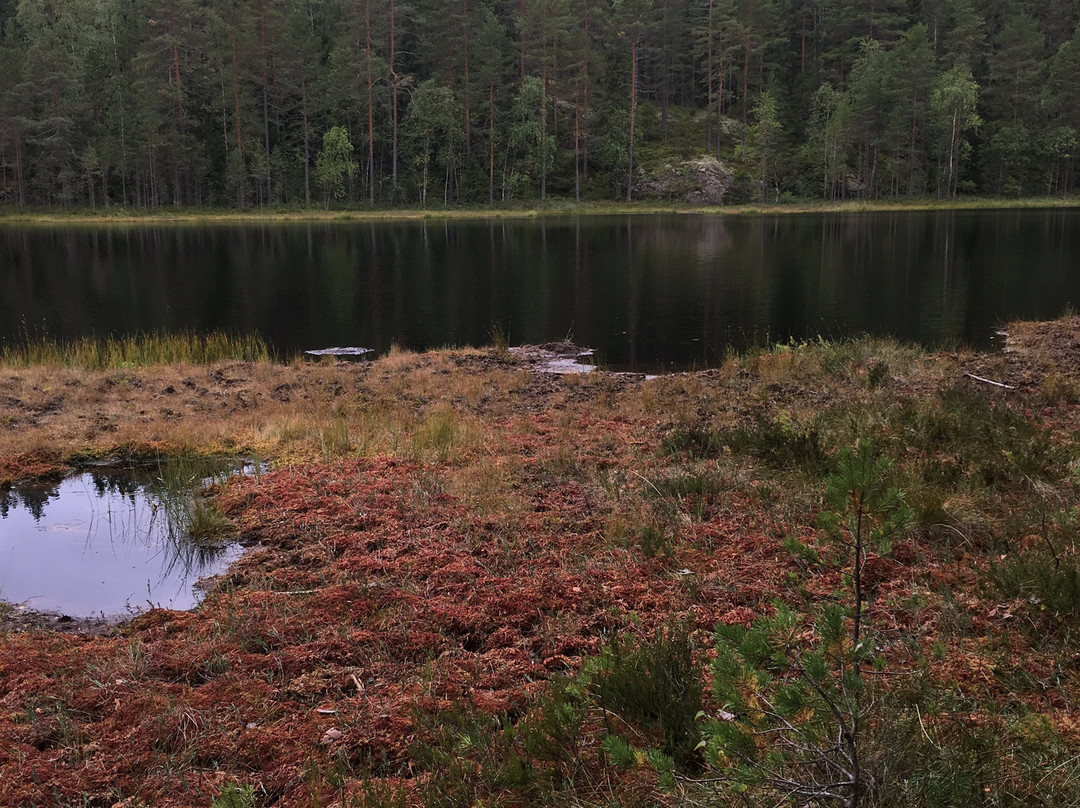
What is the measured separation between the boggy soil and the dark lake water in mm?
8803

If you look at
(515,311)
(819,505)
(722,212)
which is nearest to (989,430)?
(819,505)

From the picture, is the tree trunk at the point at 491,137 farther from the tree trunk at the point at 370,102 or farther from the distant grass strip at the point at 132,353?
the distant grass strip at the point at 132,353

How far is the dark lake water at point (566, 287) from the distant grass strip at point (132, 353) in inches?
75.0

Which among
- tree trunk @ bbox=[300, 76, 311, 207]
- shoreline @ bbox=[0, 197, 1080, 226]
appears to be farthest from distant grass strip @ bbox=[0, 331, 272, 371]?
tree trunk @ bbox=[300, 76, 311, 207]

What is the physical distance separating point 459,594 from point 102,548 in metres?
3.80

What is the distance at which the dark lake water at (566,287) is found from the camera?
68.8 ft

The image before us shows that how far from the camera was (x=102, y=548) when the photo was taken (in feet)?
23.0

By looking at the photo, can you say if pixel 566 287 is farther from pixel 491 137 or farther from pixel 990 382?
pixel 491 137

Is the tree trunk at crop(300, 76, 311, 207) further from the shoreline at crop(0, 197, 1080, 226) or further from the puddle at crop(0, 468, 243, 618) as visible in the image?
the puddle at crop(0, 468, 243, 618)

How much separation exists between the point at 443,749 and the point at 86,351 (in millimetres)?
15932

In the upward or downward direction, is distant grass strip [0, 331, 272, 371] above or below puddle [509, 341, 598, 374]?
above

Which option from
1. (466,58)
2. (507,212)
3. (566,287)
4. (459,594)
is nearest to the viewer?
(459,594)

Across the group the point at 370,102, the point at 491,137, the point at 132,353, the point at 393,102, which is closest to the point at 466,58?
the point at 491,137

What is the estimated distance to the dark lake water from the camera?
21.0 metres
